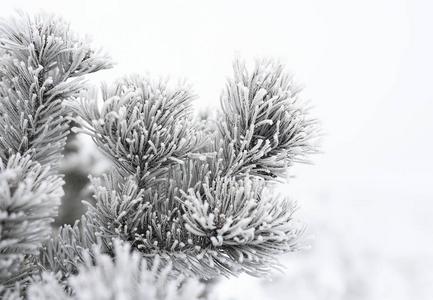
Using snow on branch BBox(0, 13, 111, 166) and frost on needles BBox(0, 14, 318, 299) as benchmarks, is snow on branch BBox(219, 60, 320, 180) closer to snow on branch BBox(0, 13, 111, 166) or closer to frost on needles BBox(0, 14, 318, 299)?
frost on needles BBox(0, 14, 318, 299)

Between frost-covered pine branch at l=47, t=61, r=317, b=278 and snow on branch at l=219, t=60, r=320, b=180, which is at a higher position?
snow on branch at l=219, t=60, r=320, b=180

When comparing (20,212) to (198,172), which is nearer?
(20,212)

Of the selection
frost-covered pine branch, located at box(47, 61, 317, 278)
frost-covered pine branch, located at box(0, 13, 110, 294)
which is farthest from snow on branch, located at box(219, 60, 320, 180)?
frost-covered pine branch, located at box(0, 13, 110, 294)

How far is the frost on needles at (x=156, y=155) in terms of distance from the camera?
301 mm

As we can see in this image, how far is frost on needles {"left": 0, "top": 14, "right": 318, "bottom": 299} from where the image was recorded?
0.30 meters

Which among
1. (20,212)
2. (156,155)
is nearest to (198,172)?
(156,155)

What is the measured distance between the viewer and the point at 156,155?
0.31 m

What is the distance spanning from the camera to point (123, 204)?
0.31 metres

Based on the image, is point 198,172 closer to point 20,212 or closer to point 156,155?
point 156,155

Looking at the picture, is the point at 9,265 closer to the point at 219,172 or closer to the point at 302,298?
the point at 219,172

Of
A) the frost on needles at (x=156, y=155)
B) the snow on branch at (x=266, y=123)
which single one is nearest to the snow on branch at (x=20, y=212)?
the frost on needles at (x=156, y=155)

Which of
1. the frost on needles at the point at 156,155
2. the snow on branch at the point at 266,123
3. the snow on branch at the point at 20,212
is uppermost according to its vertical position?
the snow on branch at the point at 266,123

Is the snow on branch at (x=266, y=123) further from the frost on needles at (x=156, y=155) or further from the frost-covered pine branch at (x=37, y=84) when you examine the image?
the frost-covered pine branch at (x=37, y=84)

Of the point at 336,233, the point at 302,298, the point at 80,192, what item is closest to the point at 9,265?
the point at 80,192
